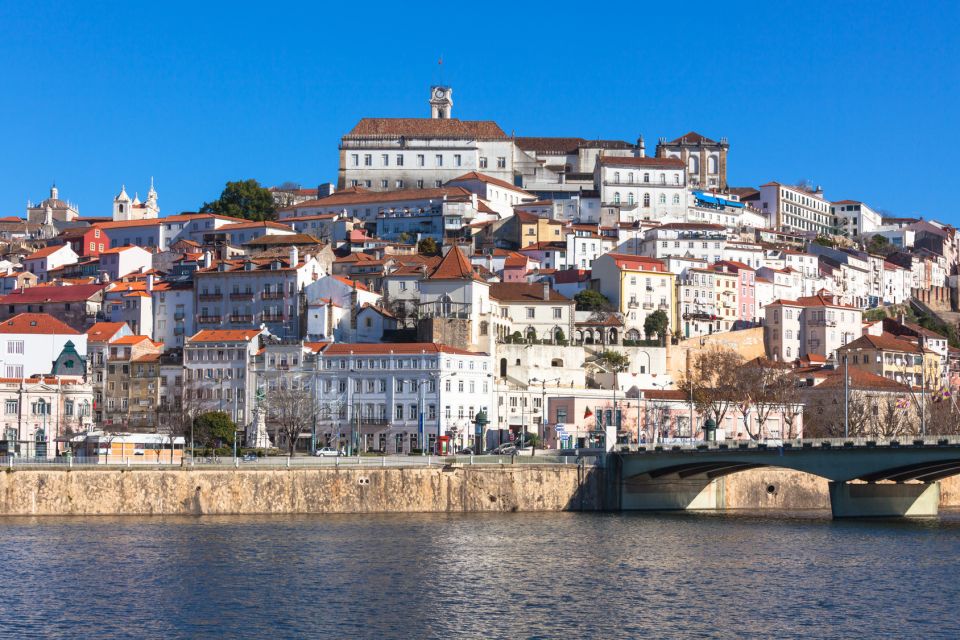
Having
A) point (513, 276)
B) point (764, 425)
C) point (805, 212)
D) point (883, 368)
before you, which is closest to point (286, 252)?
point (513, 276)

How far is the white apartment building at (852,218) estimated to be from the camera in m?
175

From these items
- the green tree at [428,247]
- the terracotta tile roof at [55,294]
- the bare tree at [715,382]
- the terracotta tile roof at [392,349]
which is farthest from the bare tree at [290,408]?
the green tree at [428,247]

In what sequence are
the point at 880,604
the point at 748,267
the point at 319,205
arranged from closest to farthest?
the point at 880,604 < the point at 748,267 < the point at 319,205

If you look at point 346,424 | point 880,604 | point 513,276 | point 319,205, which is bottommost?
point 880,604

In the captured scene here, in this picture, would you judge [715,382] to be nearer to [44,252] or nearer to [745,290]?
[745,290]

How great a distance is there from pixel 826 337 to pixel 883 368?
5886mm

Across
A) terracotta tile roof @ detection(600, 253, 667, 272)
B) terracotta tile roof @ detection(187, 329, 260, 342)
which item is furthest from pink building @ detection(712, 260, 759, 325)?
terracotta tile roof @ detection(187, 329, 260, 342)

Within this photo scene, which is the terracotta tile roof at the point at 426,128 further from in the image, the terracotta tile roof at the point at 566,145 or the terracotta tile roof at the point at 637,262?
the terracotta tile roof at the point at 637,262

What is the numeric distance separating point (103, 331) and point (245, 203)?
44.9 meters

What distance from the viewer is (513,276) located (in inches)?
4695

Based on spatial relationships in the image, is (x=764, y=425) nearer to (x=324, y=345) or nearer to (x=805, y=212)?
(x=324, y=345)

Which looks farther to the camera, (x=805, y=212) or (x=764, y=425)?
(x=805, y=212)

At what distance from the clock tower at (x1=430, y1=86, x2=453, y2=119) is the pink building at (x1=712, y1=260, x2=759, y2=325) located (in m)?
46.1

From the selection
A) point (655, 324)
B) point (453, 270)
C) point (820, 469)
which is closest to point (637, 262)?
point (655, 324)
